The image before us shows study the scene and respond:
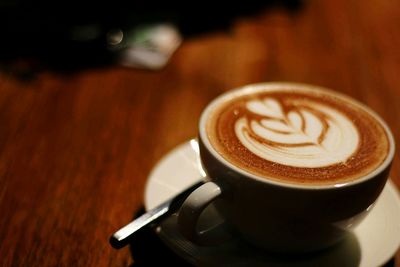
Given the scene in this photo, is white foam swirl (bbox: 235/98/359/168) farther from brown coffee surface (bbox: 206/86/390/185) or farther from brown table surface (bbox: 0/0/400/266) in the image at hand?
brown table surface (bbox: 0/0/400/266)

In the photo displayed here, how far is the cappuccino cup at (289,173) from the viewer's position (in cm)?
52

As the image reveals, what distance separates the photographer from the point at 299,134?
631mm

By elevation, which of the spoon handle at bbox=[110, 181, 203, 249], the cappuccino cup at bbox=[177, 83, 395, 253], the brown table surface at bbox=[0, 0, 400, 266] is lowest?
the brown table surface at bbox=[0, 0, 400, 266]

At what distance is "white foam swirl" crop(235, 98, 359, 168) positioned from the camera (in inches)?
22.8

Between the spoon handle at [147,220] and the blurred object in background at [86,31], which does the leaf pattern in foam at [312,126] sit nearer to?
the spoon handle at [147,220]

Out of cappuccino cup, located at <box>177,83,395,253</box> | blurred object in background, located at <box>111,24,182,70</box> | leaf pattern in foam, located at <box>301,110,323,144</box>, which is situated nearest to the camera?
cappuccino cup, located at <box>177,83,395,253</box>

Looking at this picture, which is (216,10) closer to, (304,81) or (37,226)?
(304,81)

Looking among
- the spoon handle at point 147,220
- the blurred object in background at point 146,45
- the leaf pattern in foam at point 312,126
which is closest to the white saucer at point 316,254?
the spoon handle at point 147,220

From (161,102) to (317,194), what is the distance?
21.4 inches

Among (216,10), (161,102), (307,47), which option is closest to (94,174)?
(161,102)

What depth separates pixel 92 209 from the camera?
0.68 meters

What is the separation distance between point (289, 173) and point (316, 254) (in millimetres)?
118

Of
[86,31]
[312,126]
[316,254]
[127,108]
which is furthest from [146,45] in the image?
[316,254]

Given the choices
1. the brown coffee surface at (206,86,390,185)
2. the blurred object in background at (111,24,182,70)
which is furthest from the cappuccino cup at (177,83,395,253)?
the blurred object in background at (111,24,182,70)
